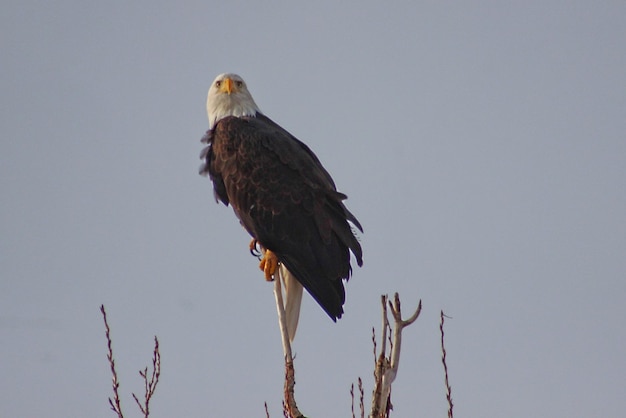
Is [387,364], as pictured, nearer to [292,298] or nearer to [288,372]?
[288,372]

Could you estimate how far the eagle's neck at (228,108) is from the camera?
734cm

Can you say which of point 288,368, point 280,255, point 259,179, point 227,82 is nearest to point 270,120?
point 227,82

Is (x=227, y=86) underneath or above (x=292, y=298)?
above

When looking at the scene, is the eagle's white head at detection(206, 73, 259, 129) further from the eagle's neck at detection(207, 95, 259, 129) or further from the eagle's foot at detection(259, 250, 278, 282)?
the eagle's foot at detection(259, 250, 278, 282)

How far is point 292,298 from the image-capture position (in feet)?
19.8

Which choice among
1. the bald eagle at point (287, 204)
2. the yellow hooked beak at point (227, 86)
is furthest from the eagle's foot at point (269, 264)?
the yellow hooked beak at point (227, 86)

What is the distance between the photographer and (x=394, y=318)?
3.82 meters

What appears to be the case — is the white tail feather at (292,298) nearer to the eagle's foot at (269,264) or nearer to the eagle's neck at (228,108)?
the eagle's foot at (269,264)

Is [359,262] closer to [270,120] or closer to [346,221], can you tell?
[346,221]

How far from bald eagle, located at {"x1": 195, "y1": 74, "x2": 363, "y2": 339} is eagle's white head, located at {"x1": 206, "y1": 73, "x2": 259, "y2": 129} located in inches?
11.8

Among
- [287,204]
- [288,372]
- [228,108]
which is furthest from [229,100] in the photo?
[288,372]

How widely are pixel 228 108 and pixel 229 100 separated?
0.28ft

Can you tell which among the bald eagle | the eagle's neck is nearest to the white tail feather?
the bald eagle

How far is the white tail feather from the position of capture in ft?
19.1
